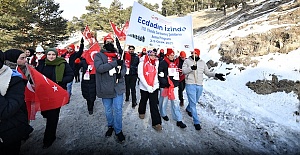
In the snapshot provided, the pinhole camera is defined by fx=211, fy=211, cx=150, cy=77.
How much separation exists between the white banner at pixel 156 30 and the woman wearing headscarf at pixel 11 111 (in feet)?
8.97

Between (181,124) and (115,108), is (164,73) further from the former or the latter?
(115,108)

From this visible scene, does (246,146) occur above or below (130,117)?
below

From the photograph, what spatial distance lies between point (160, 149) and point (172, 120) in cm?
184

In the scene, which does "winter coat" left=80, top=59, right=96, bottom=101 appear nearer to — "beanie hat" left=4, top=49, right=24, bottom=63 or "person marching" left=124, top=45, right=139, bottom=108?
"person marching" left=124, top=45, right=139, bottom=108

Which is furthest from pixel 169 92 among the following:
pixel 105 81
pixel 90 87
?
pixel 90 87

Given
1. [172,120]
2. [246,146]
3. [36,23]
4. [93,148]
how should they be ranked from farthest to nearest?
1. [36,23]
2. [172,120]
3. [246,146]
4. [93,148]

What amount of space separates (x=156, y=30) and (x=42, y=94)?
3.13 m

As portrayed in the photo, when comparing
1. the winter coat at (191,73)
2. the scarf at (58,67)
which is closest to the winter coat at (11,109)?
the scarf at (58,67)

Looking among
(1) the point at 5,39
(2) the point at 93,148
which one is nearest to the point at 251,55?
(2) the point at 93,148

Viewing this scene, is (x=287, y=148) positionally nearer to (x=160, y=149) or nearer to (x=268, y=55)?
(x=160, y=149)

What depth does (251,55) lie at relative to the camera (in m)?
12.3

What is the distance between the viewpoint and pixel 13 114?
8.63ft

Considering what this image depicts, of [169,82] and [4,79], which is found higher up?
[4,79]

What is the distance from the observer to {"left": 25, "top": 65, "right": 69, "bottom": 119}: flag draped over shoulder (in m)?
3.93
